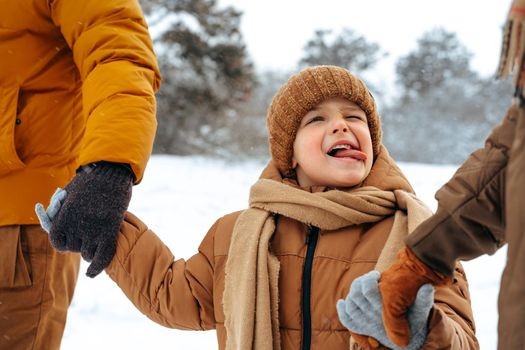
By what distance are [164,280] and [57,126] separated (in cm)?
65

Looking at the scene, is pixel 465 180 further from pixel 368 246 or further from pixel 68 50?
pixel 68 50

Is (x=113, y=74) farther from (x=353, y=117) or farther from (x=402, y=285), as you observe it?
(x=402, y=285)

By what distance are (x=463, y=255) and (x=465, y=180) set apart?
159 mm

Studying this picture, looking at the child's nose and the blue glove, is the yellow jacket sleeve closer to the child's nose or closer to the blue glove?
the child's nose

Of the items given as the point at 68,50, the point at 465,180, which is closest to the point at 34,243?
the point at 68,50

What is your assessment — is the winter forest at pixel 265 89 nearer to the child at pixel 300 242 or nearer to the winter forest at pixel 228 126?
the winter forest at pixel 228 126

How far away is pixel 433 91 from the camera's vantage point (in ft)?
62.2

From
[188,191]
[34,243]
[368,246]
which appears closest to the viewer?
[368,246]

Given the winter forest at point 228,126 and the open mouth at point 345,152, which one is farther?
the winter forest at point 228,126

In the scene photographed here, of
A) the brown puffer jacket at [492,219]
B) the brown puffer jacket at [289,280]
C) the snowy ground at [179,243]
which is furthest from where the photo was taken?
the snowy ground at [179,243]

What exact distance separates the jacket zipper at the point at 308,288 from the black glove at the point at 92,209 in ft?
1.92

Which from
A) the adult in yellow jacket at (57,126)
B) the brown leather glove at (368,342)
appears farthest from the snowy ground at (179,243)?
the brown leather glove at (368,342)

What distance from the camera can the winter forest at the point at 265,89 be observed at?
45.0 feet

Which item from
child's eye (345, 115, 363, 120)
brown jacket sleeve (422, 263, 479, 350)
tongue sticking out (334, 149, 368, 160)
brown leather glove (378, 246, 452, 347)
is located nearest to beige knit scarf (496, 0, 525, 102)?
brown leather glove (378, 246, 452, 347)
